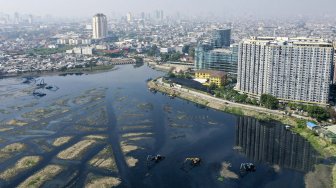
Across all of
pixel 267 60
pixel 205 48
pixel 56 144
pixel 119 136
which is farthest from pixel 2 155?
pixel 205 48

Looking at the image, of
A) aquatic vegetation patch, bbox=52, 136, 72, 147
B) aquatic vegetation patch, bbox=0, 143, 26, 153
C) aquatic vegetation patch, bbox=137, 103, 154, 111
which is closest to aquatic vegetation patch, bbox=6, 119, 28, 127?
aquatic vegetation patch, bbox=0, 143, 26, 153

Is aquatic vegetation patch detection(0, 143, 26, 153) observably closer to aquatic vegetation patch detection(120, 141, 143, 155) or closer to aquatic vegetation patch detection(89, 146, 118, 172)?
aquatic vegetation patch detection(89, 146, 118, 172)

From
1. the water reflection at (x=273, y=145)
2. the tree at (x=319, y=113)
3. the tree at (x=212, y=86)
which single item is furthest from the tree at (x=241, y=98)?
the tree at (x=319, y=113)

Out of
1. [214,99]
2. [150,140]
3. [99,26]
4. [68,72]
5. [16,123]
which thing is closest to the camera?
[150,140]

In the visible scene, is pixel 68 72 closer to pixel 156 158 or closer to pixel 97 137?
pixel 97 137

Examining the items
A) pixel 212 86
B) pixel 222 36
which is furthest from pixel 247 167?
pixel 222 36

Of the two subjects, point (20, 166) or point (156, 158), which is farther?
point (156, 158)

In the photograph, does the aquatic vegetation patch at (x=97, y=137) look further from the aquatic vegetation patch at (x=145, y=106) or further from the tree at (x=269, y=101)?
the tree at (x=269, y=101)
